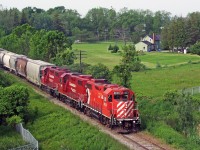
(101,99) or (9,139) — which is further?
(101,99)

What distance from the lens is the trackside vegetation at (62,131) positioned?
25781mm

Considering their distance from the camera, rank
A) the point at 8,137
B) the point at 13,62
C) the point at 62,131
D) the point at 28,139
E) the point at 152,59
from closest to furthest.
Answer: the point at 28,139 < the point at 8,137 < the point at 62,131 < the point at 13,62 < the point at 152,59

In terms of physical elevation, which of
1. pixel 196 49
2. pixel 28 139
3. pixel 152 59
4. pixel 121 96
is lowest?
pixel 28 139

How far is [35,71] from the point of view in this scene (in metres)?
49.7

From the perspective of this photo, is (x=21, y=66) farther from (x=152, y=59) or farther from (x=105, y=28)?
(x=105, y=28)

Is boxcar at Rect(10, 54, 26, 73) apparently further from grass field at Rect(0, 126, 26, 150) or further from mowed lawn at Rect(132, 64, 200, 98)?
grass field at Rect(0, 126, 26, 150)

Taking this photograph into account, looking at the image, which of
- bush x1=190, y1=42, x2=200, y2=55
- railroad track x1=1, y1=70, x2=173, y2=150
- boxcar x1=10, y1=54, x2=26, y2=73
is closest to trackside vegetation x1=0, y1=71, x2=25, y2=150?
railroad track x1=1, y1=70, x2=173, y2=150

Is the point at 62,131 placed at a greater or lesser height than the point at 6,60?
lesser

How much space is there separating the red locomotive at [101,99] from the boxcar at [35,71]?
7.25 metres

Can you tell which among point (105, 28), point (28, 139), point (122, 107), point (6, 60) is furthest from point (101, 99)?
point (105, 28)

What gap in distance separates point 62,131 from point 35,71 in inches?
839

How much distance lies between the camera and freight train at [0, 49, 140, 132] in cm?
2830

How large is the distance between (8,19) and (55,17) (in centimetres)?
3060

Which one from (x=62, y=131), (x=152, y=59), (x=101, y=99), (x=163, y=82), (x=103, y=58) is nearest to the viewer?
(x=62, y=131)
